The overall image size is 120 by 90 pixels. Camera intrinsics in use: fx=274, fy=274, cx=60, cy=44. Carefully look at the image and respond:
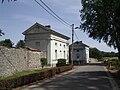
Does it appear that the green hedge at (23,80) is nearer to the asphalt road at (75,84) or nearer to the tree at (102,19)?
the asphalt road at (75,84)

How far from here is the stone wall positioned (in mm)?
29172

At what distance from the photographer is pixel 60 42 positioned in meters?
63.4

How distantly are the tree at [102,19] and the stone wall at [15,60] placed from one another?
9.94 meters

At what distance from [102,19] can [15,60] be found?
11.6m

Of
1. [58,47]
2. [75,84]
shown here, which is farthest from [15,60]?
[58,47]

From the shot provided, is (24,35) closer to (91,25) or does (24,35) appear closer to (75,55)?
(91,25)

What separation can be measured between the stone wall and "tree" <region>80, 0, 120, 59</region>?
9.94m

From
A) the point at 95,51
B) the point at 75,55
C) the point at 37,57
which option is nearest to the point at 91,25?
the point at 37,57

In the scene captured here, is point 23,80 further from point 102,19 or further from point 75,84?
point 102,19

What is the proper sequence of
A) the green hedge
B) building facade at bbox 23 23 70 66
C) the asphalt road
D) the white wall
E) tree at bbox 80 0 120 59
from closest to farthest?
1. the green hedge
2. the asphalt road
3. tree at bbox 80 0 120 59
4. building facade at bbox 23 23 70 66
5. the white wall

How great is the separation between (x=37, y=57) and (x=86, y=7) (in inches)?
468

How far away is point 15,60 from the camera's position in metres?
33.5

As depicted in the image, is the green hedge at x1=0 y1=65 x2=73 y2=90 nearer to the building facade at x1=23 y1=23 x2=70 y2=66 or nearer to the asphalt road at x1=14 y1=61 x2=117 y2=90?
the asphalt road at x1=14 y1=61 x2=117 y2=90

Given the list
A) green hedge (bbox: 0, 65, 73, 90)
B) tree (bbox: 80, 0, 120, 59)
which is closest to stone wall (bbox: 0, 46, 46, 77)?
green hedge (bbox: 0, 65, 73, 90)
